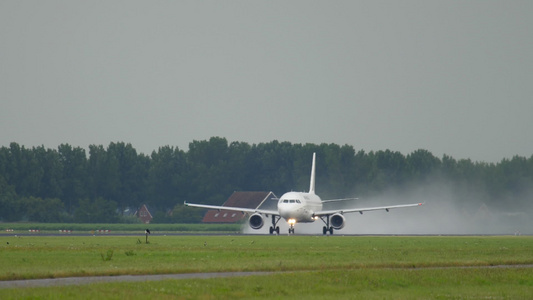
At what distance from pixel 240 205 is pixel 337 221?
64.1 m

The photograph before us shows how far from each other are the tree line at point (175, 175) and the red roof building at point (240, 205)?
3043 mm

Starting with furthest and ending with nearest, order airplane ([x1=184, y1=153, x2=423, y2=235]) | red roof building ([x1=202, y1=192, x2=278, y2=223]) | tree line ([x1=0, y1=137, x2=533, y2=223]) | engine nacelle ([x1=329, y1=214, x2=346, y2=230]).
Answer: red roof building ([x1=202, y1=192, x2=278, y2=223]) < tree line ([x1=0, y1=137, x2=533, y2=223]) < engine nacelle ([x1=329, y1=214, x2=346, y2=230]) < airplane ([x1=184, y1=153, x2=423, y2=235])

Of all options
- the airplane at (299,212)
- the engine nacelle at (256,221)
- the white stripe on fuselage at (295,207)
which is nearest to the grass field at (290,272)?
the white stripe on fuselage at (295,207)

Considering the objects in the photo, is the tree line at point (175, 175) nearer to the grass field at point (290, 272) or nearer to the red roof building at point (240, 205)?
the red roof building at point (240, 205)

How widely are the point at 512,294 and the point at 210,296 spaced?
919cm

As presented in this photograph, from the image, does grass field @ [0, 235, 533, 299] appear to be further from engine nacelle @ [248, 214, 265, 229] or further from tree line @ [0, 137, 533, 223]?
tree line @ [0, 137, 533, 223]

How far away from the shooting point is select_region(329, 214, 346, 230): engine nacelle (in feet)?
296

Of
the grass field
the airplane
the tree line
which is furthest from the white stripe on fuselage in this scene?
the tree line

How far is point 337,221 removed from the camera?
90500mm

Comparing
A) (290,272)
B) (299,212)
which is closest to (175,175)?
(299,212)

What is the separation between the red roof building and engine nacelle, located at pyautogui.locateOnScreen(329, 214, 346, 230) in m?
58.0

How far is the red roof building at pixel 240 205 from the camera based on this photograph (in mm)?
150625

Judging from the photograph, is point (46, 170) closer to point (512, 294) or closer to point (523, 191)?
point (523, 191)

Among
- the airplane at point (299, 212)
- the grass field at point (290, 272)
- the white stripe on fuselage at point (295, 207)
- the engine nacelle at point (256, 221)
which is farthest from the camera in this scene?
the engine nacelle at point (256, 221)
